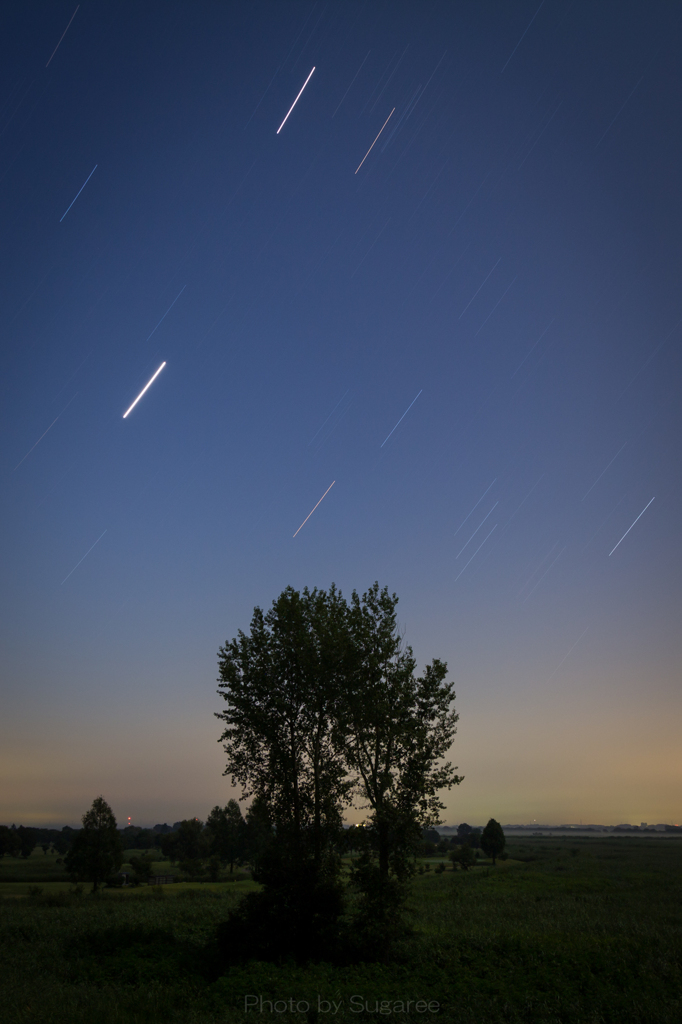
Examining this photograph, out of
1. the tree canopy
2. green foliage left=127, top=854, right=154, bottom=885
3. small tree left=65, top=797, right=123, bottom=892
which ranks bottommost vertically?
green foliage left=127, top=854, right=154, bottom=885

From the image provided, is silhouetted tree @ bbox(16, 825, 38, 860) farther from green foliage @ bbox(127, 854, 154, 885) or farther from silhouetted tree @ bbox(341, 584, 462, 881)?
silhouetted tree @ bbox(341, 584, 462, 881)

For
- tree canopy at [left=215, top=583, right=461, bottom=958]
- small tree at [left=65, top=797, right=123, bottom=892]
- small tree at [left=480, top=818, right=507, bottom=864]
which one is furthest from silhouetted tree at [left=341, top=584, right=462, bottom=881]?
small tree at [left=480, top=818, right=507, bottom=864]

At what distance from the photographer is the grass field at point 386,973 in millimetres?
16078

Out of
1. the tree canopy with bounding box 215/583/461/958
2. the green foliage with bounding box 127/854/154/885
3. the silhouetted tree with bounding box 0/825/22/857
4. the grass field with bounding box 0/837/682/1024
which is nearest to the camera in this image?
the grass field with bounding box 0/837/682/1024

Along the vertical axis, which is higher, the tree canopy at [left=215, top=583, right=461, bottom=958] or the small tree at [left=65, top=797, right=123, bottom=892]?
the tree canopy at [left=215, top=583, right=461, bottom=958]

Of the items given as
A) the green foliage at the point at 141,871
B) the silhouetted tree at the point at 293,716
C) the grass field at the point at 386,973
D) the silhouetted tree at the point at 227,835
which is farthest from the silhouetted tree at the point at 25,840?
the silhouetted tree at the point at 293,716

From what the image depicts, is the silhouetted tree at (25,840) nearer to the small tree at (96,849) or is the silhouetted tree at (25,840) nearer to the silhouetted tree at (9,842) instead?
the silhouetted tree at (9,842)

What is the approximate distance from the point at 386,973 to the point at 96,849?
49.9 meters

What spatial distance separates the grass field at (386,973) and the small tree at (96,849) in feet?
89.3

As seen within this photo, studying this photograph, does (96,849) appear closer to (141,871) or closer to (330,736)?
(141,871)

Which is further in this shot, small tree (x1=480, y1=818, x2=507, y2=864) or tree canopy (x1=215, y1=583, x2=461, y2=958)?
small tree (x1=480, y1=818, x2=507, y2=864)

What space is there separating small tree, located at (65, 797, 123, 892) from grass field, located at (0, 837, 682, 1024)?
2722 centimetres

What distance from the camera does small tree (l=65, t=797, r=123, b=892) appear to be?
184 ft

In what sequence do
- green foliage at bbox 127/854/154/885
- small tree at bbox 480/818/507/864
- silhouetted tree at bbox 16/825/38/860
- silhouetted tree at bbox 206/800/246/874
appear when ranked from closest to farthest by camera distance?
green foliage at bbox 127/854/154/885 < silhouetted tree at bbox 206/800/246/874 < small tree at bbox 480/818/507/864 < silhouetted tree at bbox 16/825/38/860
